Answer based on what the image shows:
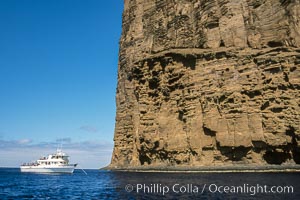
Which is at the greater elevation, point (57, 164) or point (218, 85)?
point (218, 85)

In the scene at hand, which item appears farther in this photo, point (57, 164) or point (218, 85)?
point (57, 164)

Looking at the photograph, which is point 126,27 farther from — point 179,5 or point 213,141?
point 213,141

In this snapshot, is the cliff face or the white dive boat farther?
the white dive boat

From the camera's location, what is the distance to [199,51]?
71.4m

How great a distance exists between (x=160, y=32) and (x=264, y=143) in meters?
33.9

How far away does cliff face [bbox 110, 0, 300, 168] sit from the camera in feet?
204

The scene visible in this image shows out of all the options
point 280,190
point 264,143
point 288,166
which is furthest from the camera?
point 264,143

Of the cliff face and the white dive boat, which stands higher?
the cliff face

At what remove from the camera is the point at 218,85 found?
67688 millimetres

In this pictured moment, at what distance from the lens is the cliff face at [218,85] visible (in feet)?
204

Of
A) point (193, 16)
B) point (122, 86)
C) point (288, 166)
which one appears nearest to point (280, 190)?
point (288, 166)

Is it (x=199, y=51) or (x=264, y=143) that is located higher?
(x=199, y=51)

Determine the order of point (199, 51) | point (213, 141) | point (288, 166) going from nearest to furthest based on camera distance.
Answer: point (288, 166) → point (213, 141) → point (199, 51)

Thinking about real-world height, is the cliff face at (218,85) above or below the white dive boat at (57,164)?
above
